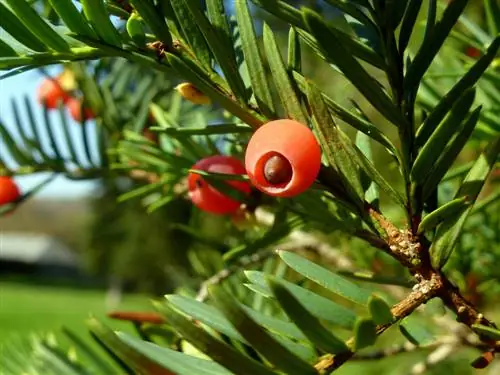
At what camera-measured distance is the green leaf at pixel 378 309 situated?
0.51ft

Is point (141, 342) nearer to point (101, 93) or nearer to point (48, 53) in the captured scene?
point (48, 53)

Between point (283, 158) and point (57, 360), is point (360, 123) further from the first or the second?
point (57, 360)

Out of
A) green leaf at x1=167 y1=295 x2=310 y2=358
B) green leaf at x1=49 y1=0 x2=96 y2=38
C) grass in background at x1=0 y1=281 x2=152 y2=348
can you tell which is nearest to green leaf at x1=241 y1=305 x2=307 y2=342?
green leaf at x1=167 y1=295 x2=310 y2=358

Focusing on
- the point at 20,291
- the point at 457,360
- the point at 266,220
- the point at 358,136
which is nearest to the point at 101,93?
the point at 266,220

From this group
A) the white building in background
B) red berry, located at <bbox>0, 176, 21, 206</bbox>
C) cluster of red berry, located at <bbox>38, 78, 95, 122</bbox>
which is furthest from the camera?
the white building in background

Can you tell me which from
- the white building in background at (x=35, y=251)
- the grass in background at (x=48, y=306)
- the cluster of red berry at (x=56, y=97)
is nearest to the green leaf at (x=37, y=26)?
the cluster of red berry at (x=56, y=97)

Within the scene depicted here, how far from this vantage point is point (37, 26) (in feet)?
0.68

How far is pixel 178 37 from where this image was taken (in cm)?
23

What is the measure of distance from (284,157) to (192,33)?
0.17 feet

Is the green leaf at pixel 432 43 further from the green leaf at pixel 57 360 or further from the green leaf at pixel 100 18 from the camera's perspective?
the green leaf at pixel 57 360

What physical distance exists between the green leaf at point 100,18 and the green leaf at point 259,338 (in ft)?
0.32

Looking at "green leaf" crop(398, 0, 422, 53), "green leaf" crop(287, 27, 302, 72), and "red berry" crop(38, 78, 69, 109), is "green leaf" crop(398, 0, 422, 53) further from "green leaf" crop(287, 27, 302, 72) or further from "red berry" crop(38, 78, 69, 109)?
"red berry" crop(38, 78, 69, 109)

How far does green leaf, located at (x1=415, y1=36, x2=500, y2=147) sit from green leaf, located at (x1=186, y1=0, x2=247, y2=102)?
0.06 metres

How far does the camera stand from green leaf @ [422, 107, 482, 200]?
19 cm
